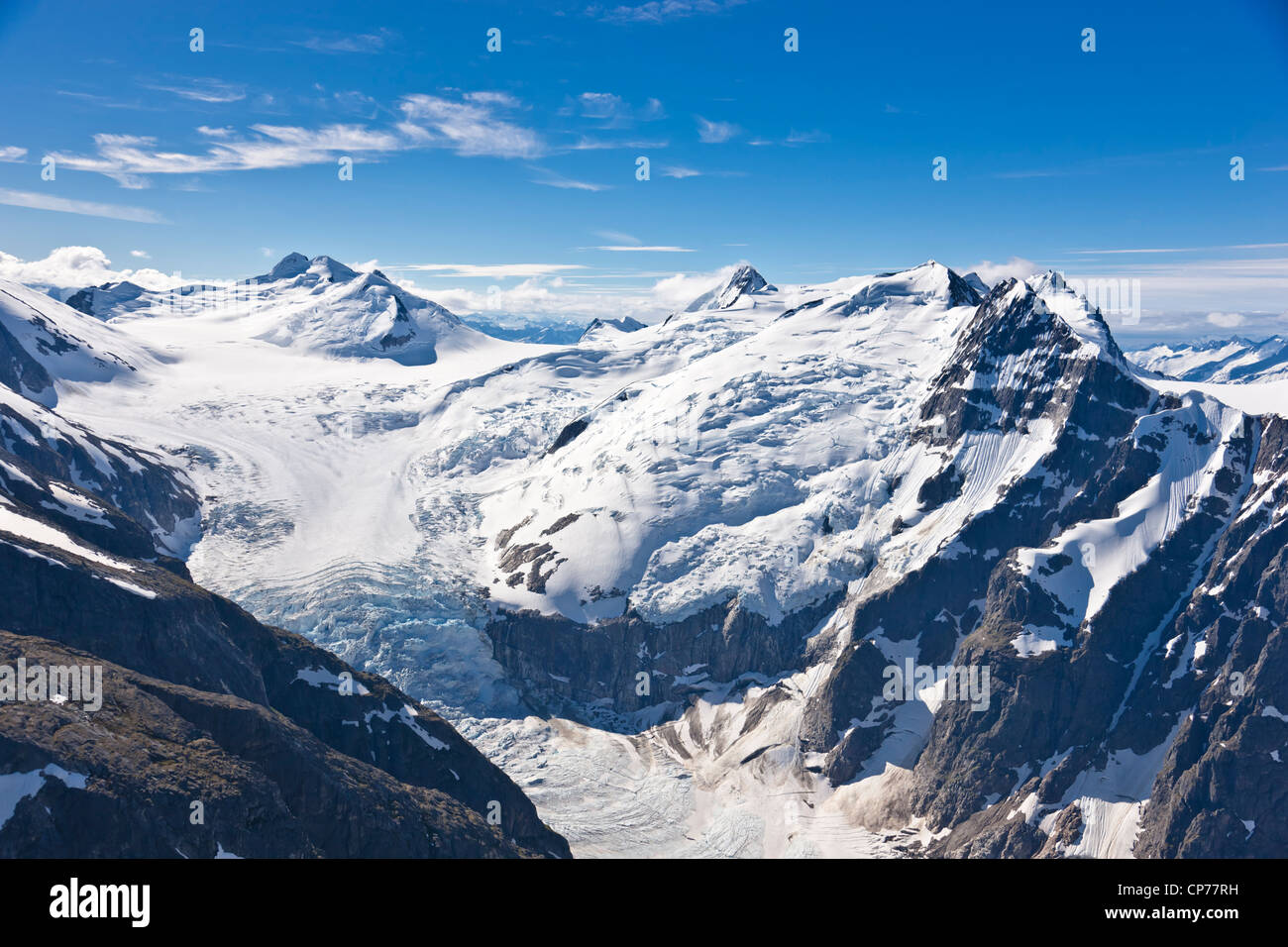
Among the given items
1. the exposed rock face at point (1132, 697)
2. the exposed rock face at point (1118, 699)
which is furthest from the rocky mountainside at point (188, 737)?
the exposed rock face at point (1132, 697)

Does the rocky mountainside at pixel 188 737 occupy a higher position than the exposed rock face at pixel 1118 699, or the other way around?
the rocky mountainside at pixel 188 737

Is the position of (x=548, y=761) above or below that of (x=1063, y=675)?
below

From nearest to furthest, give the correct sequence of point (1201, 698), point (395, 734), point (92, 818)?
point (92, 818) < point (395, 734) < point (1201, 698)

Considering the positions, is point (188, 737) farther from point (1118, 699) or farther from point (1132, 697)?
point (1132, 697)

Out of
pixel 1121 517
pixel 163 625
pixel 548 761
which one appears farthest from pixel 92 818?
pixel 1121 517

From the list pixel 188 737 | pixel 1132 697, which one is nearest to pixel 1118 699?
pixel 1132 697

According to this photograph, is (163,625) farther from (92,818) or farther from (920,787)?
(920,787)

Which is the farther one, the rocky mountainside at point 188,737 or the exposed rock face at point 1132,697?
the exposed rock face at point 1132,697

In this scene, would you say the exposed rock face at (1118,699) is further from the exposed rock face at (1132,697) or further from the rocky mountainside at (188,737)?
the rocky mountainside at (188,737)
